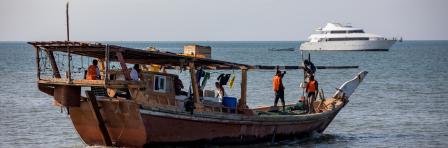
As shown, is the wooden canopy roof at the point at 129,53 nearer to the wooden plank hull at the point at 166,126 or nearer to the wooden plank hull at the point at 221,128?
the wooden plank hull at the point at 166,126

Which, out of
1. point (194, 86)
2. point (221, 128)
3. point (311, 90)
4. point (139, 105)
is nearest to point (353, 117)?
point (311, 90)

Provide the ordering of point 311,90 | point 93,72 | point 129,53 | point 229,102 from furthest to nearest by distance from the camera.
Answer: point 311,90
point 229,102
point 93,72
point 129,53

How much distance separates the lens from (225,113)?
22.8 m

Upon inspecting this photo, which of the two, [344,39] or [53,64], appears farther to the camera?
[344,39]

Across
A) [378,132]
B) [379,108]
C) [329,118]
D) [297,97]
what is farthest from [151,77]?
[297,97]

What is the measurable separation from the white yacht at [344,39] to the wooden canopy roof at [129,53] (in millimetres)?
110081

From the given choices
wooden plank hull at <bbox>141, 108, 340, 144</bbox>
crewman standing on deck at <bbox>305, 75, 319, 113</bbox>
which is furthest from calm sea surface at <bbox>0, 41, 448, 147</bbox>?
crewman standing on deck at <bbox>305, 75, 319, 113</bbox>

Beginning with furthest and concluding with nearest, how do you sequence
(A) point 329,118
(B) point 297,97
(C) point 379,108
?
1. (B) point 297,97
2. (C) point 379,108
3. (A) point 329,118

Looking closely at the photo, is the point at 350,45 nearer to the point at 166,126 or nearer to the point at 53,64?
the point at 53,64

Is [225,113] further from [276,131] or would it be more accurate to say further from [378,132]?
[378,132]

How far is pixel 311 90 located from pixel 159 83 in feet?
19.9

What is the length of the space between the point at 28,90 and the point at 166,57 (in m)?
23.3

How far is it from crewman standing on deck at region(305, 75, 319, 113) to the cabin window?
581 centimetres

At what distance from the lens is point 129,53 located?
2191 centimetres
